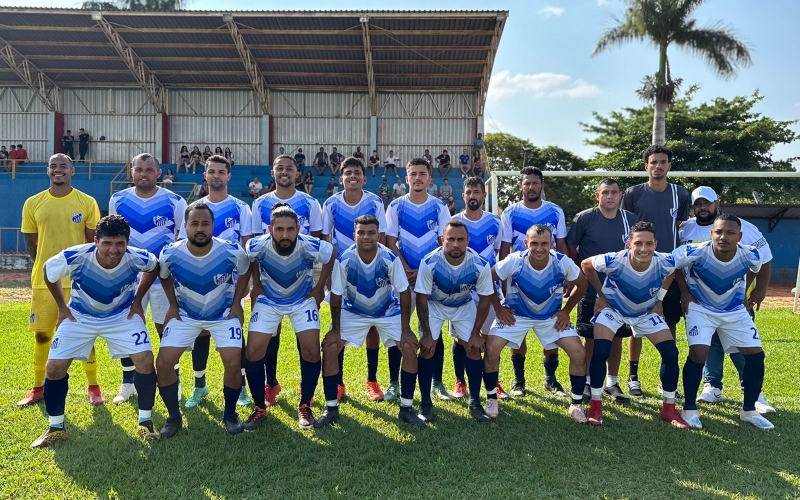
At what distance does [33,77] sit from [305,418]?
26.1 metres

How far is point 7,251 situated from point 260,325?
20613 mm

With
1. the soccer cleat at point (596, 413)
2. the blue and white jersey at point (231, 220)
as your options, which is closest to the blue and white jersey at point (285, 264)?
the blue and white jersey at point (231, 220)

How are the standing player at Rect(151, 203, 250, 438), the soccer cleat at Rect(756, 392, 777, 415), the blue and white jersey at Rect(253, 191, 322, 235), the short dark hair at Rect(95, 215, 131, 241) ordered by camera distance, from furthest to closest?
the blue and white jersey at Rect(253, 191, 322, 235) → the soccer cleat at Rect(756, 392, 777, 415) → the standing player at Rect(151, 203, 250, 438) → the short dark hair at Rect(95, 215, 131, 241)

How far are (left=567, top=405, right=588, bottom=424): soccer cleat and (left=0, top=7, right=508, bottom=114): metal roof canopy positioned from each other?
55.8ft

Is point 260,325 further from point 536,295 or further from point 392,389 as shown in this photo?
point 536,295

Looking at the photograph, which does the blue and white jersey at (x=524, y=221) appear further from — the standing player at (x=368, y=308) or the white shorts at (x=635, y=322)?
the standing player at (x=368, y=308)

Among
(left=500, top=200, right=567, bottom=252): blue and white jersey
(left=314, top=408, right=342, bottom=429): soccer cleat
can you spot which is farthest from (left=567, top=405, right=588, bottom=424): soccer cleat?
(left=314, top=408, right=342, bottom=429): soccer cleat

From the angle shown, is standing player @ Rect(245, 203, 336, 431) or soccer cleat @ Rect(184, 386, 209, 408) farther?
soccer cleat @ Rect(184, 386, 209, 408)

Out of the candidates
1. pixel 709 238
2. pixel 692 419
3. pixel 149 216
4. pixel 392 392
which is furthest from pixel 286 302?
pixel 709 238

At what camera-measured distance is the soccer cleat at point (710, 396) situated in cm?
518

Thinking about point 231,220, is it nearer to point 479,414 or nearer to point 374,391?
point 374,391

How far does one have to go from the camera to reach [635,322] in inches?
187

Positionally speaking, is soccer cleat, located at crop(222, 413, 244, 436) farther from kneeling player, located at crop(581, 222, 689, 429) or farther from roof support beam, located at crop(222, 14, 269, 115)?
roof support beam, located at crop(222, 14, 269, 115)

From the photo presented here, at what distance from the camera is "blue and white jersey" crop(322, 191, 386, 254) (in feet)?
17.4
